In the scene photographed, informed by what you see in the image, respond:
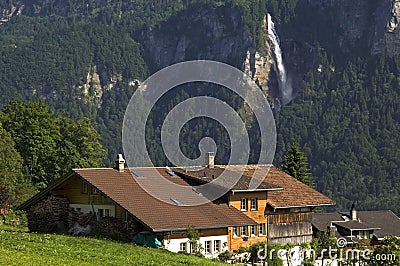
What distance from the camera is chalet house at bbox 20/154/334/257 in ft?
143

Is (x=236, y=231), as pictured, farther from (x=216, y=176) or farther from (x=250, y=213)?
(x=216, y=176)

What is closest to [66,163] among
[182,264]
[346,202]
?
[182,264]

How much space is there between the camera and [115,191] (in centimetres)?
4575

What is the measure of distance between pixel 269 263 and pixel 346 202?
464 feet

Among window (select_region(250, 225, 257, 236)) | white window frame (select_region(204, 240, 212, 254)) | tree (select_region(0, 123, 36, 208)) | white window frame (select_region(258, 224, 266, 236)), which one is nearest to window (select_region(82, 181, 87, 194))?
white window frame (select_region(204, 240, 212, 254))

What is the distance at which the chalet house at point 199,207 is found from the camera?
43625 mm

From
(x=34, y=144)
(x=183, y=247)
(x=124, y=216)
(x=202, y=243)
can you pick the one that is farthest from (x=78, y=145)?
(x=183, y=247)

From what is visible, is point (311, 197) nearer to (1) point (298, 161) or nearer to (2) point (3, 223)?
(2) point (3, 223)

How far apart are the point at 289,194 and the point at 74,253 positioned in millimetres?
24325

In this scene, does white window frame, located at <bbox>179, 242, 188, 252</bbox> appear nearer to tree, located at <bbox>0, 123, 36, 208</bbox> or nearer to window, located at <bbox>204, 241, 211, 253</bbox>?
window, located at <bbox>204, 241, 211, 253</bbox>

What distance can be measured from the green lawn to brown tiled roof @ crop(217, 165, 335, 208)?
15.4 meters

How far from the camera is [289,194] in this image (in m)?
54.7

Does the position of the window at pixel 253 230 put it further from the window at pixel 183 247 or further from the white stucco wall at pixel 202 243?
the window at pixel 183 247

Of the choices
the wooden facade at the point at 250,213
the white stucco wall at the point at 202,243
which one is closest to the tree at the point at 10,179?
the wooden facade at the point at 250,213
